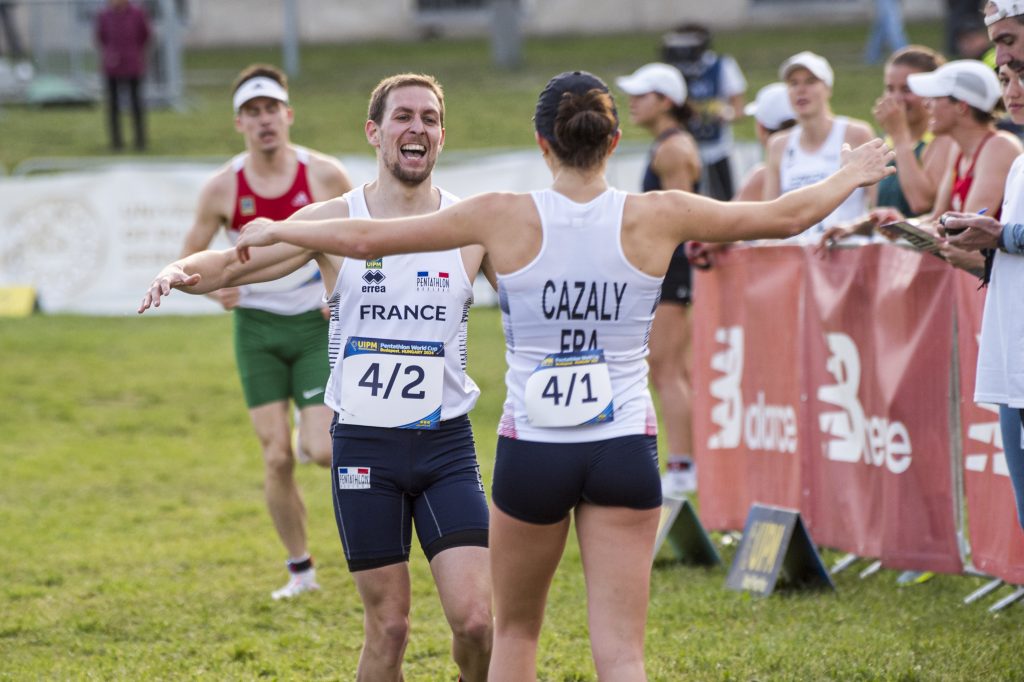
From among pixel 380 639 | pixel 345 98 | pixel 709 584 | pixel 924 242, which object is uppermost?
pixel 345 98

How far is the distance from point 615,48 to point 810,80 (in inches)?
1069

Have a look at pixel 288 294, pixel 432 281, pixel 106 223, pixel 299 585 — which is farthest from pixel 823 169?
pixel 106 223

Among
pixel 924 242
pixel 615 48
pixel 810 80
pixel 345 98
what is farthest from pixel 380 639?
pixel 615 48

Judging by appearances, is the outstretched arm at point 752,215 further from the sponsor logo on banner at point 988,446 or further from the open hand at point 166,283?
the sponsor logo on banner at point 988,446

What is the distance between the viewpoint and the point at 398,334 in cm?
479

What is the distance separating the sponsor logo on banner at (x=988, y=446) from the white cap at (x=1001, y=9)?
1.97 m

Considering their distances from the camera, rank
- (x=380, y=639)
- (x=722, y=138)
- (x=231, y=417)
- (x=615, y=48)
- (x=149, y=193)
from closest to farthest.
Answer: (x=380, y=639) → (x=231, y=417) → (x=722, y=138) → (x=149, y=193) → (x=615, y=48)

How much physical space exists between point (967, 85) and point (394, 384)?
3084mm

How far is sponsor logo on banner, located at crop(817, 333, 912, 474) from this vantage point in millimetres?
6824

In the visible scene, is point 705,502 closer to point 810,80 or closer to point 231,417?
point 810,80

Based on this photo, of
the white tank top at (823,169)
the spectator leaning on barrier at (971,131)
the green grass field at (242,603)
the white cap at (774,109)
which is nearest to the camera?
the green grass field at (242,603)

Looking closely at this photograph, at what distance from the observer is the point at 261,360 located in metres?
7.09

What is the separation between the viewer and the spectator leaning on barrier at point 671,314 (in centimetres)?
886

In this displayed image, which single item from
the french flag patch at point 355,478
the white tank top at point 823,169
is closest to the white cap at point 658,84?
the white tank top at point 823,169
